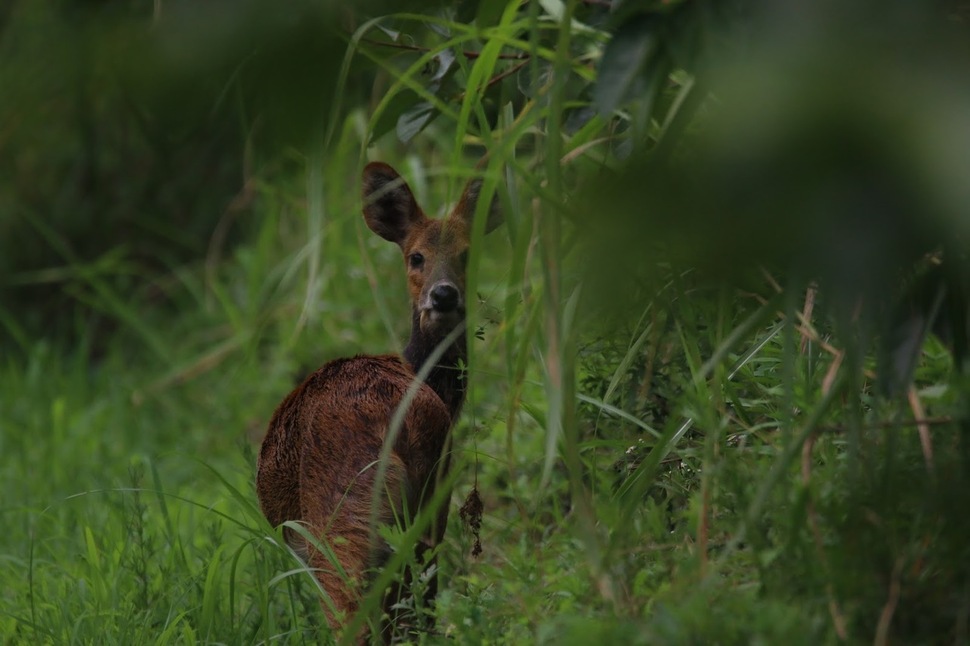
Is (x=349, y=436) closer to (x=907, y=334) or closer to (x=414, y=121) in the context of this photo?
(x=414, y=121)

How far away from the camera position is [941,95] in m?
0.78

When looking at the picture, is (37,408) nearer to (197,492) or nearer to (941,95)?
(197,492)

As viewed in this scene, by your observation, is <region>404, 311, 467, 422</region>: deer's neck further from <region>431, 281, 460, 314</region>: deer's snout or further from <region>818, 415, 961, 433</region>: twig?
<region>818, 415, 961, 433</region>: twig

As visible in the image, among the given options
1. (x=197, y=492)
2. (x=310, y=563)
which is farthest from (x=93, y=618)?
(x=197, y=492)

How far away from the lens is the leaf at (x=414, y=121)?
3.14 metres

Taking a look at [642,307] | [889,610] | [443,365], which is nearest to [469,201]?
[443,365]

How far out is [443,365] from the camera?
12.1 ft

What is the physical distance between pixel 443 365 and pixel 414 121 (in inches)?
32.5

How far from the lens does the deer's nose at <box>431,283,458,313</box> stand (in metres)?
3.75

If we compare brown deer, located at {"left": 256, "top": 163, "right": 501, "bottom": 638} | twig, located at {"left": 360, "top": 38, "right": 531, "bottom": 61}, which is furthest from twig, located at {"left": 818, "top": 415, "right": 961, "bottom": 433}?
twig, located at {"left": 360, "top": 38, "right": 531, "bottom": 61}

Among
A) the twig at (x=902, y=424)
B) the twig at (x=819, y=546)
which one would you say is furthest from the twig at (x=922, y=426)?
the twig at (x=819, y=546)

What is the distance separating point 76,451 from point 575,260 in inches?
149

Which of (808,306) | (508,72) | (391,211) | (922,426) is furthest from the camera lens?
(391,211)

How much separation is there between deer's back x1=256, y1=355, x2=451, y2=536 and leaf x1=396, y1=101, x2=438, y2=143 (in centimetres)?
63
